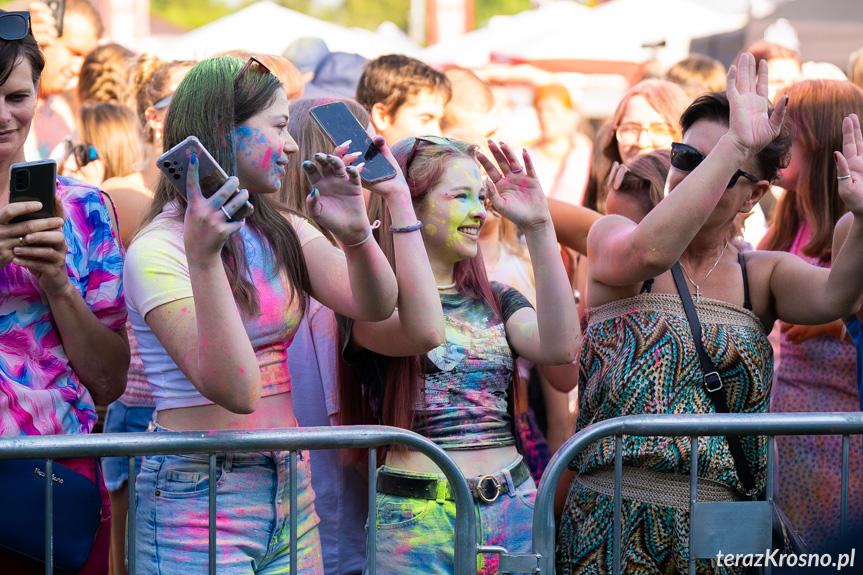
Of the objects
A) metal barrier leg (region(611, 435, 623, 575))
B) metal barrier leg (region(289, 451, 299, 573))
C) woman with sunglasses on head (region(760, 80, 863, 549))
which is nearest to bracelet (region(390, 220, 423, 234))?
metal barrier leg (region(289, 451, 299, 573))

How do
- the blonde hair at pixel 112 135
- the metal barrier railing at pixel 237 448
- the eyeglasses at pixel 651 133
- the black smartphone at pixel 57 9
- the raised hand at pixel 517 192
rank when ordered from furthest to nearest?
the black smartphone at pixel 57 9, the blonde hair at pixel 112 135, the eyeglasses at pixel 651 133, the raised hand at pixel 517 192, the metal barrier railing at pixel 237 448

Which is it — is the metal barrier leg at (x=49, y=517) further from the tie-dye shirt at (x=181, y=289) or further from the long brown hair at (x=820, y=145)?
the long brown hair at (x=820, y=145)

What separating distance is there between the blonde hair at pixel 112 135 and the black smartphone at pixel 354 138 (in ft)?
7.94

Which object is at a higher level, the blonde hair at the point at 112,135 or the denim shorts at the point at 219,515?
the blonde hair at the point at 112,135

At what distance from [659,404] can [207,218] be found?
1.36 m

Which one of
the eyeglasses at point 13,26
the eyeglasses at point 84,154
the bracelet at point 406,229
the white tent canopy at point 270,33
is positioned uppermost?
the eyeglasses at point 13,26

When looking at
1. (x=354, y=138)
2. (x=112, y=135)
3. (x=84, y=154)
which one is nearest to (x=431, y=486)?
(x=354, y=138)

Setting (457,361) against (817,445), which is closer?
(457,361)

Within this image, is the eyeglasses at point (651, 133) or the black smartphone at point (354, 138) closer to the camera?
the black smartphone at point (354, 138)

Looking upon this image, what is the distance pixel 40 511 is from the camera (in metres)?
2.19

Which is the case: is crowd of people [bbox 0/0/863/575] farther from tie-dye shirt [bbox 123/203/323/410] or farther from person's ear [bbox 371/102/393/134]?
person's ear [bbox 371/102/393/134]

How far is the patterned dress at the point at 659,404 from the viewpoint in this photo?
8.39 ft

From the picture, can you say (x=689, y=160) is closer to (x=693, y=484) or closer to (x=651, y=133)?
(x=693, y=484)

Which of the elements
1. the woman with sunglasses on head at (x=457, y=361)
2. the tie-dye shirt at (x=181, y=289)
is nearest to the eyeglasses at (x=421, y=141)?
the woman with sunglasses on head at (x=457, y=361)
